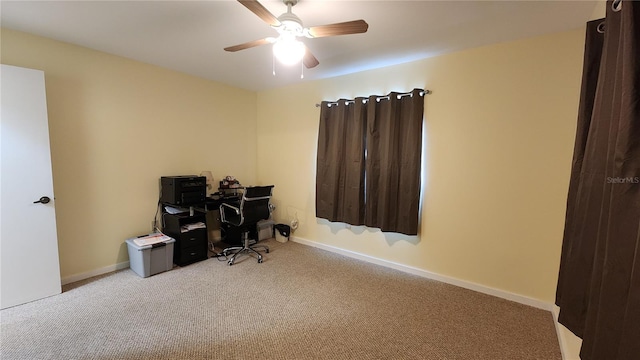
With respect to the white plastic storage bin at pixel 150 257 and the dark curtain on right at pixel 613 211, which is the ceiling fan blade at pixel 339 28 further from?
the white plastic storage bin at pixel 150 257

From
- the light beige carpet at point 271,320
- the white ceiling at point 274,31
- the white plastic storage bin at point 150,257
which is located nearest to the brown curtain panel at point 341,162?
the white ceiling at point 274,31

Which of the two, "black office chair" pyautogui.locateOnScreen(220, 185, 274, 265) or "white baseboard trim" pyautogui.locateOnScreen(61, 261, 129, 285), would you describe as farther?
"black office chair" pyautogui.locateOnScreen(220, 185, 274, 265)

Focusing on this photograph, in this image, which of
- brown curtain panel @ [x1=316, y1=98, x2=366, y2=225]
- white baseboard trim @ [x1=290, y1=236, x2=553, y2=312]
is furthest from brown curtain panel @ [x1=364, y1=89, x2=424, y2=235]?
white baseboard trim @ [x1=290, y1=236, x2=553, y2=312]

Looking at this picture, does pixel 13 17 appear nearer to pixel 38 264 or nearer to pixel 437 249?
pixel 38 264

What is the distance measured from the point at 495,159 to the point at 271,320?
2581 millimetres

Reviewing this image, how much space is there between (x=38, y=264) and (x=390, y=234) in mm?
3577

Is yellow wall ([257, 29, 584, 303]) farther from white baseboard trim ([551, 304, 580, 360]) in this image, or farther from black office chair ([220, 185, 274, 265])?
black office chair ([220, 185, 274, 265])

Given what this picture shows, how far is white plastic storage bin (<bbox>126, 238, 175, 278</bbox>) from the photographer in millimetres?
2879

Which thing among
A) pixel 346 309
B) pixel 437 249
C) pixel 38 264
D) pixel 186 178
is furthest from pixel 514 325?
pixel 38 264

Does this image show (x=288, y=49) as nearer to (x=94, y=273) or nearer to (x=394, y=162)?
(x=394, y=162)

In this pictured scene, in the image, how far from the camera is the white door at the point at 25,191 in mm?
2201

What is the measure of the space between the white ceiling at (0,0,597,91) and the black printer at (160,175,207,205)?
56.0 inches

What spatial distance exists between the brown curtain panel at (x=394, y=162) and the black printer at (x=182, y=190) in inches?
84.5

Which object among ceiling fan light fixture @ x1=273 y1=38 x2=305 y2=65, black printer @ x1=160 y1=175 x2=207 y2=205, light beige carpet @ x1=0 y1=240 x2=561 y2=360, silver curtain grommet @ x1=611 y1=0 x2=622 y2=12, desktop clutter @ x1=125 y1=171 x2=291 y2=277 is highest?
ceiling fan light fixture @ x1=273 y1=38 x2=305 y2=65
